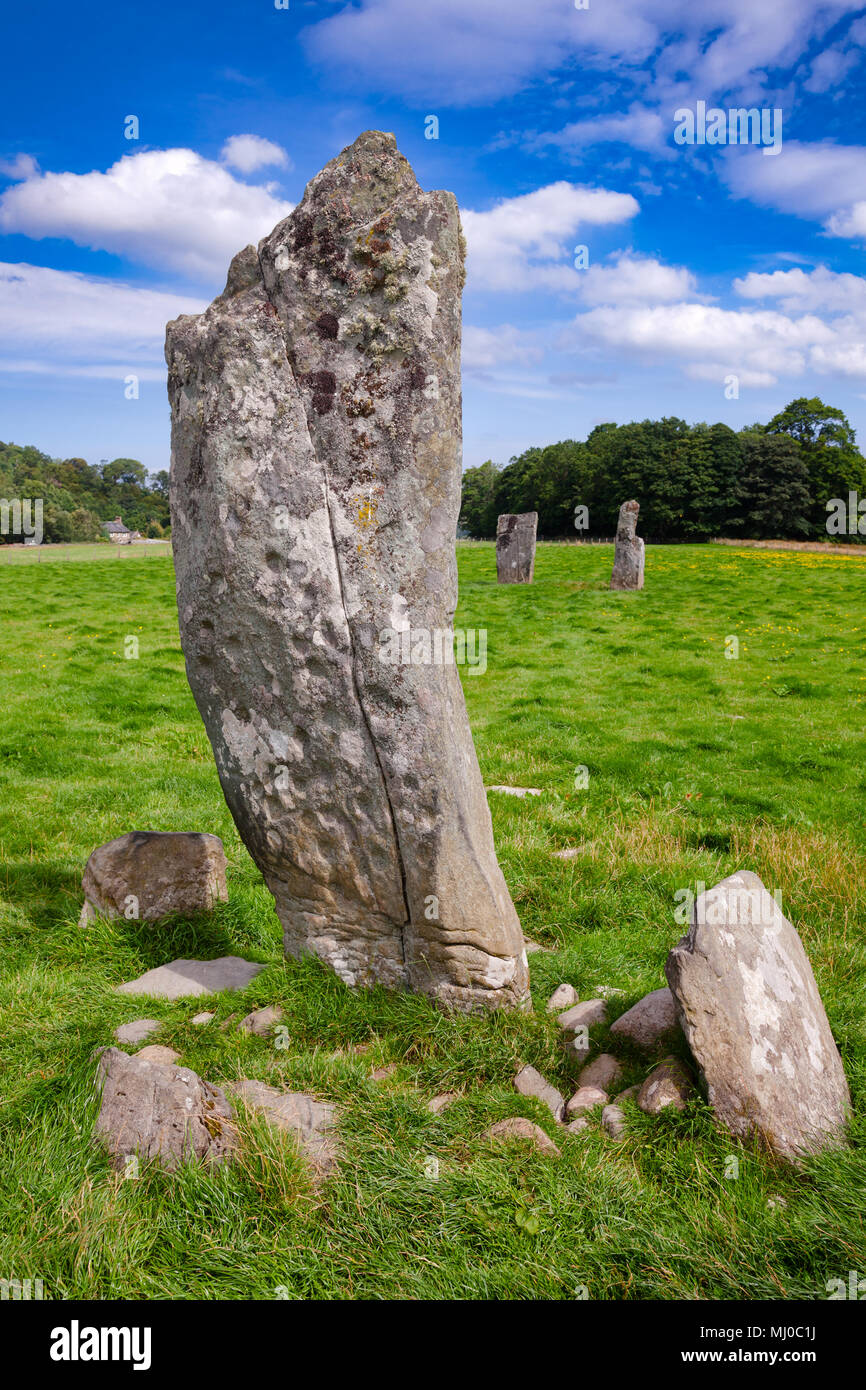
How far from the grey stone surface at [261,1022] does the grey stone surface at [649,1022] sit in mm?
1931

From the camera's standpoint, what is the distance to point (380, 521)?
468 centimetres

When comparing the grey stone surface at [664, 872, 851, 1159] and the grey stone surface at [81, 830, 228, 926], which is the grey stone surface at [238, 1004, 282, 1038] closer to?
the grey stone surface at [81, 830, 228, 926]

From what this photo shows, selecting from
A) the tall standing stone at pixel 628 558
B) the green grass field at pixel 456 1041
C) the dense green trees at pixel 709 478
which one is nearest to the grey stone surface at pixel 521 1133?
the green grass field at pixel 456 1041

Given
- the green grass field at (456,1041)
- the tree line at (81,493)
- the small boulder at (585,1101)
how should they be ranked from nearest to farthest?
the green grass field at (456,1041) → the small boulder at (585,1101) → the tree line at (81,493)

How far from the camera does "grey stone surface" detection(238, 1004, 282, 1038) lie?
4.86m

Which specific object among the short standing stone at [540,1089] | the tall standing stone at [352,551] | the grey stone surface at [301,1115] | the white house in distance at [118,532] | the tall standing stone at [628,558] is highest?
the white house in distance at [118,532]

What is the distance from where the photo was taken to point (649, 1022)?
4715 millimetres

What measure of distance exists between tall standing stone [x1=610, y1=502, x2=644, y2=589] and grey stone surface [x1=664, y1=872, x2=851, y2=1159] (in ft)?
81.2

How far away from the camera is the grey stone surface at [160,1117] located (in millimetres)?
3781

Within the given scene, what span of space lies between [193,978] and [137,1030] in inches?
26.4

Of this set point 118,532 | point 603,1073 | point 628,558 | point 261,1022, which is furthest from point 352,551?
point 118,532

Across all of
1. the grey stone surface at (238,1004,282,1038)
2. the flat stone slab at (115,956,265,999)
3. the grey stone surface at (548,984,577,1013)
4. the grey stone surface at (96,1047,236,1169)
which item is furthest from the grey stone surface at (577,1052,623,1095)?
the flat stone slab at (115,956,265,999)

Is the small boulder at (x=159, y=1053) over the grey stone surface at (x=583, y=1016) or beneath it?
Result: over

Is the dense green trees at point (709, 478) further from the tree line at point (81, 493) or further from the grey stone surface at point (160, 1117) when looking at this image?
the grey stone surface at point (160, 1117)
